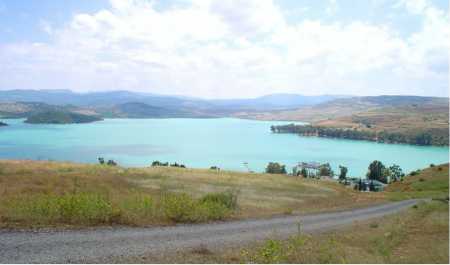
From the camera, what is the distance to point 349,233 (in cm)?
1583

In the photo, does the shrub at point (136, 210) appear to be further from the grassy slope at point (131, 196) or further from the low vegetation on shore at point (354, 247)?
the low vegetation on shore at point (354, 247)

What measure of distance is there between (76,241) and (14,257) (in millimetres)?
1849

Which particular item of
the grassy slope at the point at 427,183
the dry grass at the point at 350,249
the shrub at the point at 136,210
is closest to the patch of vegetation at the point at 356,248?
the dry grass at the point at 350,249

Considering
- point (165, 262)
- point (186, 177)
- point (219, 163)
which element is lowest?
point (219, 163)

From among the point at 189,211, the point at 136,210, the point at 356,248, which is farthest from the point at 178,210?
the point at 356,248

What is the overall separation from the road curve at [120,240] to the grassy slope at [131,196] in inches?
38.2

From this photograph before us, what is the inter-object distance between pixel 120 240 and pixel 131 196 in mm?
6563

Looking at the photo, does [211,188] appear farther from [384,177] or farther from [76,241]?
[384,177]

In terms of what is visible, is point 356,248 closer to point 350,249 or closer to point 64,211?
point 350,249

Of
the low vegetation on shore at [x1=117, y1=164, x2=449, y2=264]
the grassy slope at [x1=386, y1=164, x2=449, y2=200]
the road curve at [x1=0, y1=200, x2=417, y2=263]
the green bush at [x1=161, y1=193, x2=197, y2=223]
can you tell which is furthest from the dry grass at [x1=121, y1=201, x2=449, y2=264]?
the grassy slope at [x1=386, y1=164, x2=449, y2=200]

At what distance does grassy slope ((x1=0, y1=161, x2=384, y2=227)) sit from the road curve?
97 centimetres

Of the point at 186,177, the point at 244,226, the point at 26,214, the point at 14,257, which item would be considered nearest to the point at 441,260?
the point at 244,226

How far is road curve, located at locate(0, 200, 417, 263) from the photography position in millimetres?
9312

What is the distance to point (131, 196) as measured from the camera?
17.6m
